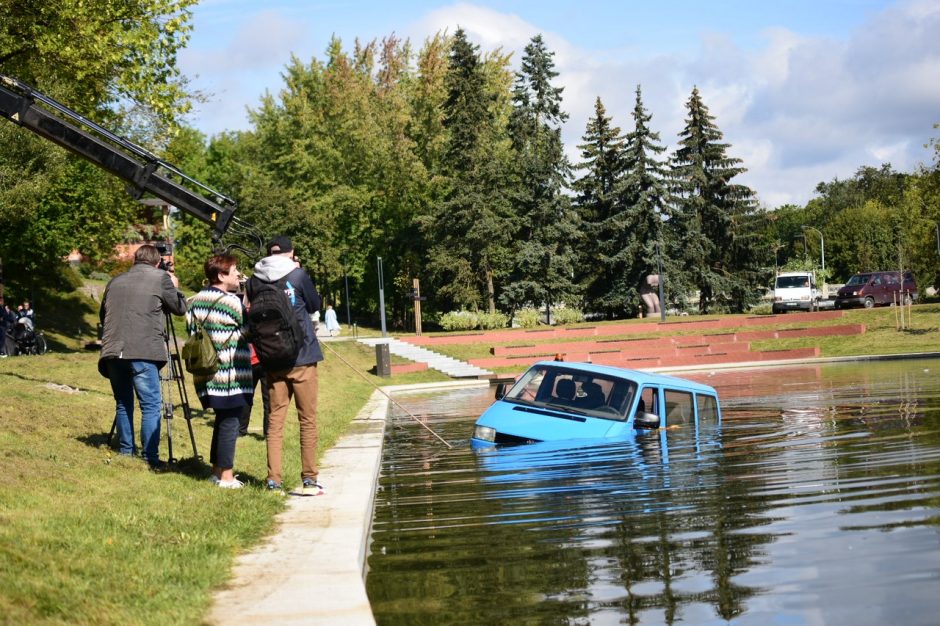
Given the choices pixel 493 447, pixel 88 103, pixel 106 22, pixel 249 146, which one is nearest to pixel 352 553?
pixel 493 447

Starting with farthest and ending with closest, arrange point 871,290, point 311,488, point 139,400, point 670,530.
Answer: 1. point 871,290
2. point 139,400
3. point 311,488
4. point 670,530

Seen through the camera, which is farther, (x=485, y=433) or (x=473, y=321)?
(x=473, y=321)

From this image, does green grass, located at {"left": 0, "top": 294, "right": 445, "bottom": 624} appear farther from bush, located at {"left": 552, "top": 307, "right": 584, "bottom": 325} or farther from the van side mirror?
bush, located at {"left": 552, "top": 307, "right": 584, "bottom": 325}

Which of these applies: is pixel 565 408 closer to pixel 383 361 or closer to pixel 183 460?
pixel 183 460

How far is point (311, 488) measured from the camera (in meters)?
9.66

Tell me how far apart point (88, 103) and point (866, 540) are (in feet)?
80.5

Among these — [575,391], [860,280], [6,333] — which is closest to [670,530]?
[575,391]

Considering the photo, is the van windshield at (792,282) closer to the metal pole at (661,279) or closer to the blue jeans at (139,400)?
the metal pole at (661,279)

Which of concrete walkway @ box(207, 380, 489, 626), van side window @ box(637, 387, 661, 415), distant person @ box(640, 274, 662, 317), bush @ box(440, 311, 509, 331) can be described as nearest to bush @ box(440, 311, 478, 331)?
bush @ box(440, 311, 509, 331)

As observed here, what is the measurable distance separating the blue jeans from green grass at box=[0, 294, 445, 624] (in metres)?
0.24

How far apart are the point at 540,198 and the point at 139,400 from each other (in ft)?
172

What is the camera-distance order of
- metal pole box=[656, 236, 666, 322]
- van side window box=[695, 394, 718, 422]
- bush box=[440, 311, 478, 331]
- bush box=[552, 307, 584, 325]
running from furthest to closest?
bush box=[552, 307, 584, 325] → bush box=[440, 311, 478, 331] → metal pole box=[656, 236, 666, 322] → van side window box=[695, 394, 718, 422]

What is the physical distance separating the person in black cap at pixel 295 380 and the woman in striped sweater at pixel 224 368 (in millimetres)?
309

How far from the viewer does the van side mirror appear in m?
13.7
